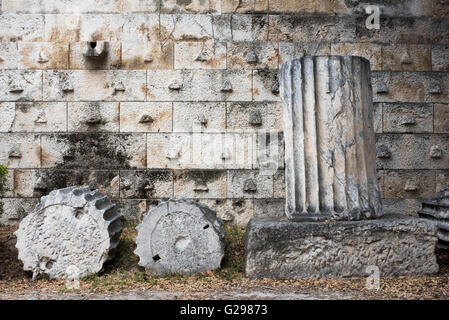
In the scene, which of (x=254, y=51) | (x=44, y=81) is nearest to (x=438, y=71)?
(x=254, y=51)

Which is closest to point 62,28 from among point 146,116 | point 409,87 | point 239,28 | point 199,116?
point 146,116

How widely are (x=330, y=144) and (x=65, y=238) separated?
3.56 metres

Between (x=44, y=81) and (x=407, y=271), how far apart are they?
22.2ft

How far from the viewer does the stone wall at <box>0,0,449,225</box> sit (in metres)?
7.54

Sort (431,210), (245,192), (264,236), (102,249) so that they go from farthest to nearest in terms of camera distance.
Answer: (245,192) → (431,210) → (102,249) → (264,236)

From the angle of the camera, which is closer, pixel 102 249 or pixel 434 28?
pixel 102 249

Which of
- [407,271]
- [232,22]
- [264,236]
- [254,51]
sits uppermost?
[232,22]

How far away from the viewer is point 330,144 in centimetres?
505

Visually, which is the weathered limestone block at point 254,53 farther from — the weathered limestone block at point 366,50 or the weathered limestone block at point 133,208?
the weathered limestone block at point 133,208

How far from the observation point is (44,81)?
7.65 meters

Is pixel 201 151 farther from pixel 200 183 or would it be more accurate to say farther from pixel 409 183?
pixel 409 183

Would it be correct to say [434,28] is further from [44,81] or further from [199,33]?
[44,81]

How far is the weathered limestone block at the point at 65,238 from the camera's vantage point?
5316mm

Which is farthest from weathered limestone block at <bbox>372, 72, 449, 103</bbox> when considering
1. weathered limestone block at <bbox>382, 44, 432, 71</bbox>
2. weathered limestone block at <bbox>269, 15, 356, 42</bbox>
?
weathered limestone block at <bbox>269, 15, 356, 42</bbox>
